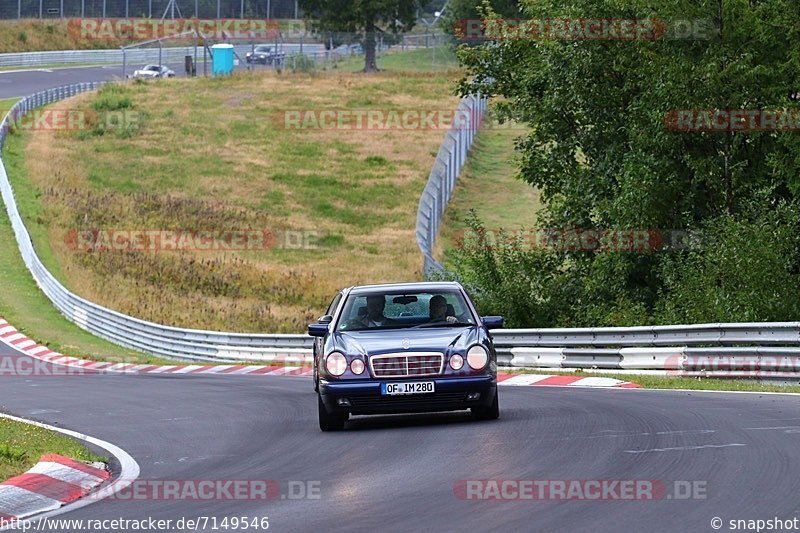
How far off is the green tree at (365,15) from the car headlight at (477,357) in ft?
253

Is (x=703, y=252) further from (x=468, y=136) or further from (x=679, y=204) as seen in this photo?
(x=468, y=136)

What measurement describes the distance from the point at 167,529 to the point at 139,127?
226 feet

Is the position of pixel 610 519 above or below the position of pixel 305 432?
above

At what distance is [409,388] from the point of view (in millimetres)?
13242

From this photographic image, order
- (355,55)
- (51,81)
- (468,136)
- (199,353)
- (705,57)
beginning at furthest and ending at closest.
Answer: (355,55), (51,81), (468,136), (199,353), (705,57)

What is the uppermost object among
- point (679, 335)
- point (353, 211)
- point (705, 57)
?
point (705, 57)

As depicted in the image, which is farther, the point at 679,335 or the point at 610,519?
the point at 679,335

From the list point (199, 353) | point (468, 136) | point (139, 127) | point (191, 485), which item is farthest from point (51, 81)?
point (191, 485)

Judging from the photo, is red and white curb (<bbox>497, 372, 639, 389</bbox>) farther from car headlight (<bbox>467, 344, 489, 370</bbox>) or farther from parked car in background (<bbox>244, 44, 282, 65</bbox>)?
parked car in background (<bbox>244, 44, 282, 65</bbox>)

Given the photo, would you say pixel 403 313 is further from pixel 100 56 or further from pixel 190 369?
pixel 100 56

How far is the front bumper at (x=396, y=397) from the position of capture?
13250 mm

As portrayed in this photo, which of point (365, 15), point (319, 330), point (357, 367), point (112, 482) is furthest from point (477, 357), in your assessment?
point (365, 15)

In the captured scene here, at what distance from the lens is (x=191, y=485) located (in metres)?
10.1

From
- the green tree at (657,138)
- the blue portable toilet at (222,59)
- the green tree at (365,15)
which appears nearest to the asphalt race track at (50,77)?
the blue portable toilet at (222,59)
